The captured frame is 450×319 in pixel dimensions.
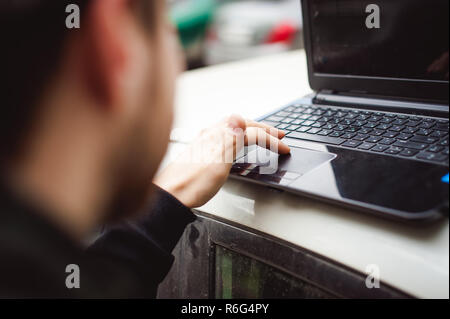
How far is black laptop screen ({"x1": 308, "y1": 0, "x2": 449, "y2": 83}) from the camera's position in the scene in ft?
3.33

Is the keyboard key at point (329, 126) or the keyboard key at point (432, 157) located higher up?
the keyboard key at point (329, 126)

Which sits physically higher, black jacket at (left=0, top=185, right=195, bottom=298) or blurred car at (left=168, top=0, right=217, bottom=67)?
blurred car at (left=168, top=0, right=217, bottom=67)

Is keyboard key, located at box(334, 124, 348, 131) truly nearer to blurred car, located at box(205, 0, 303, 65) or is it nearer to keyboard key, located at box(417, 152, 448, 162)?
keyboard key, located at box(417, 152, 448, 162)

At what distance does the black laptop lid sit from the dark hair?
808 millimetres

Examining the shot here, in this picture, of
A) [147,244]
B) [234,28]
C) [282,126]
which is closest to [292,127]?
[282,126]

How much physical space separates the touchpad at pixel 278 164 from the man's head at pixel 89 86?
36 centimetres

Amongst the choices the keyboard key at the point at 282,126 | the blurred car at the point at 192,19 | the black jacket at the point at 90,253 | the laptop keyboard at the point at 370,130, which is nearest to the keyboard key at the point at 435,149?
the laptop keyboard at the point at 370,130

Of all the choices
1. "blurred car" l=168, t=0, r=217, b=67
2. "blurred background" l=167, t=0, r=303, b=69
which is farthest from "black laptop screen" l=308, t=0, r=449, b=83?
"blurred car" l=168, t=0, r=217, b=67

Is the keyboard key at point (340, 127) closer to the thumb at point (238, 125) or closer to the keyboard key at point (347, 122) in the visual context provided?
the keyboard key at point (347, 122)

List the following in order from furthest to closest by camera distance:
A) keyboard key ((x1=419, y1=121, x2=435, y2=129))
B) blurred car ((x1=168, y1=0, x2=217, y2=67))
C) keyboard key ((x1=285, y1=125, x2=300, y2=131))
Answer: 1. blurred car ((x1=168, y1=0, x2=217, y2=67))
2. keyboard key ((x1=285, y1=125, x2=300, y2=131))
3. keyboard key ((x1=419, y1=121, x2=435, y2=129))

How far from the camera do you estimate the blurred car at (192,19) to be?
4.97 metres

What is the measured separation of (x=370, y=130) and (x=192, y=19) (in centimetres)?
431

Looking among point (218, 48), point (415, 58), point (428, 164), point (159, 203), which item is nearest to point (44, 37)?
point (159, 203)
